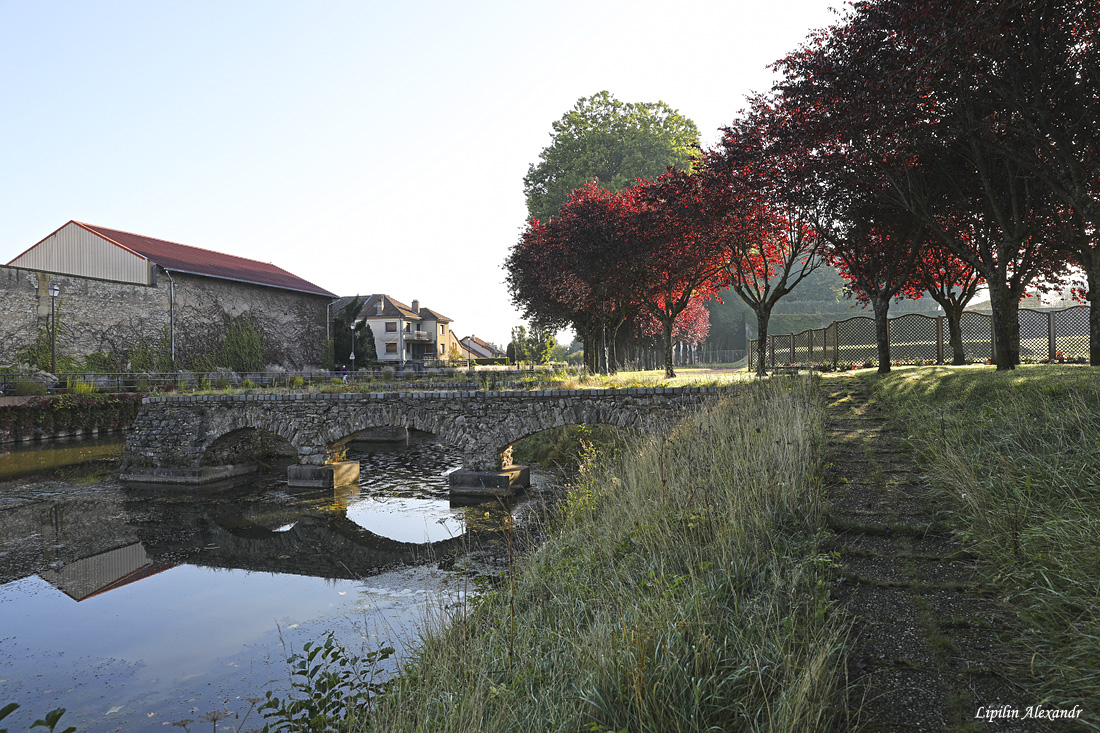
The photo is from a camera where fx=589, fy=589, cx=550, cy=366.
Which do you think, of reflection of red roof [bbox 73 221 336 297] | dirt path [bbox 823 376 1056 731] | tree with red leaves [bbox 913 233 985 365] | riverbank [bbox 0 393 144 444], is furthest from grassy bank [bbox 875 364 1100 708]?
reflection of red roof [bbox 73 221 336 297]

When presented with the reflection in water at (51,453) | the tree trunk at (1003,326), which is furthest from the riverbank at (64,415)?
the tree trunk at (1003,326)

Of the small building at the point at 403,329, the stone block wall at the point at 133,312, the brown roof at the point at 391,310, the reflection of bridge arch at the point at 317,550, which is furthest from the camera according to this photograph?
the brown roof at the point at 391,310

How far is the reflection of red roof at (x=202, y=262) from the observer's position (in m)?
31.7

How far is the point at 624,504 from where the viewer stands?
5.71 meters

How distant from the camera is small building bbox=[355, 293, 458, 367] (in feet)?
186

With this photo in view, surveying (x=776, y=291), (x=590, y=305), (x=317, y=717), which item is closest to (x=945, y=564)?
(x=317, y=717)

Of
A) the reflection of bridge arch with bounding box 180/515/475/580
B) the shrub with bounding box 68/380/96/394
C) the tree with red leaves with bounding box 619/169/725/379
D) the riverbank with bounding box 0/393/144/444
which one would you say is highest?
the tree with red leaves with bounding box 619/169/725/379

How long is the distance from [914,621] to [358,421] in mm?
15322

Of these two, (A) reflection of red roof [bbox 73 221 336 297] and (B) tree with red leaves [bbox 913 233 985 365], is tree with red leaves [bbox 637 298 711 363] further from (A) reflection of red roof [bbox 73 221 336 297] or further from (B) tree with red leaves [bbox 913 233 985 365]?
(A) reflection of red roof [bbox 73 221 336 297]

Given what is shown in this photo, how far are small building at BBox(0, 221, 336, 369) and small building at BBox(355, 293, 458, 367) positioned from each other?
52.4 ft

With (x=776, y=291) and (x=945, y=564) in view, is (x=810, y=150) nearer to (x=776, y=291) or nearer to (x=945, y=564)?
(x=776, y=291)

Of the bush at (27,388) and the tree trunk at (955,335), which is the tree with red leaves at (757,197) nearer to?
the tree trunk at (955,335)

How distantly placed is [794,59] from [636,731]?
514 inches

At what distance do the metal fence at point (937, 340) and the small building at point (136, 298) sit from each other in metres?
29.0
